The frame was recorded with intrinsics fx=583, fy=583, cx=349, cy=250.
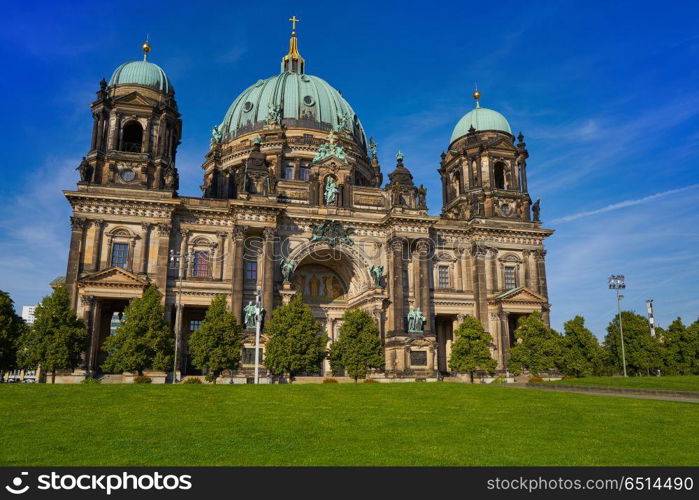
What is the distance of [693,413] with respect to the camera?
2264cm

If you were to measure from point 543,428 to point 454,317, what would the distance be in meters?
40.7

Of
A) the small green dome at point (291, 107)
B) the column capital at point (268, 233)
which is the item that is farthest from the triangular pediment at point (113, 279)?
the small green dome at point (291, 107)

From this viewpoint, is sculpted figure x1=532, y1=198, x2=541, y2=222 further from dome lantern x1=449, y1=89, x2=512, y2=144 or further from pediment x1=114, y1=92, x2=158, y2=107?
pediment x1=114, y1=92, x2=158, y2=107

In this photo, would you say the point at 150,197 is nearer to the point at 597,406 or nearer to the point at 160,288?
the point at 160,288

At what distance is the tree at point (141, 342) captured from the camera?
40.3m

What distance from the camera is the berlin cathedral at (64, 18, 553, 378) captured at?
50.3 metres

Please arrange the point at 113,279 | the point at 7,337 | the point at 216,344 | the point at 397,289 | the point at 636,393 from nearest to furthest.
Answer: the point at 636,393, the point at 216,344, the point at 7,337, the point at 113,279, the point at 397,289

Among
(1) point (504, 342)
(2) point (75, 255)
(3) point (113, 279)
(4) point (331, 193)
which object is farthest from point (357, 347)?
(2) point (75, 255)

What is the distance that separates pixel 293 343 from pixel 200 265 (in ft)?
48.8

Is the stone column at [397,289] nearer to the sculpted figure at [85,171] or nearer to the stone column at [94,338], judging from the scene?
the stone column at [94,338]

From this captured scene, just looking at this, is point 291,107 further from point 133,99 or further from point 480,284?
point 480,284

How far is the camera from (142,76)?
184 ft

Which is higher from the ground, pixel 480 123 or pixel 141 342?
pixel 480 123

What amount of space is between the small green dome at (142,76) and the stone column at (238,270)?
1652 cm
